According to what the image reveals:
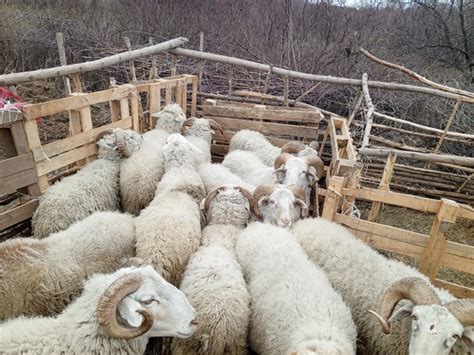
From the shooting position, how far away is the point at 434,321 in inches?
82.7

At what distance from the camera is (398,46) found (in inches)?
626

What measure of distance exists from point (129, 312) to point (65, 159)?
107 inches

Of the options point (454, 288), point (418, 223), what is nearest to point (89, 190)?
point (454, 288)

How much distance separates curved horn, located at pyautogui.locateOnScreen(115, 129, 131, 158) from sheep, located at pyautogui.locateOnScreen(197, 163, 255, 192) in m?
1.13

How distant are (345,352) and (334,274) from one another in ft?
3.61

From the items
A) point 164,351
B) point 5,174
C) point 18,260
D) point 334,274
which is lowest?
point 164,351

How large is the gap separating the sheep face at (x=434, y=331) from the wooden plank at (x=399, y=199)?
4.18ft

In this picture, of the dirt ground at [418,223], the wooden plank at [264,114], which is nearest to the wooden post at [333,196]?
the wooden plank at [264,114]

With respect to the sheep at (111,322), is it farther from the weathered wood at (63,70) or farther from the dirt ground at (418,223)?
the dirt ground at (418,223)

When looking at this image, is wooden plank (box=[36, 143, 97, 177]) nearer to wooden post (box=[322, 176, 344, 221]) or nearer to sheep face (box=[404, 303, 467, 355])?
wooden post (box=[322, 176, 344, 221])

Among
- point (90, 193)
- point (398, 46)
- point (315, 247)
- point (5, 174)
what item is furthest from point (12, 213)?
point (398, 46)

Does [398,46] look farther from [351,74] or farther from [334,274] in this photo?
[334,274]

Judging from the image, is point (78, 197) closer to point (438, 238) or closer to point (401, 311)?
point (401, 311)

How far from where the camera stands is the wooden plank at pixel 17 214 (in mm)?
3488
